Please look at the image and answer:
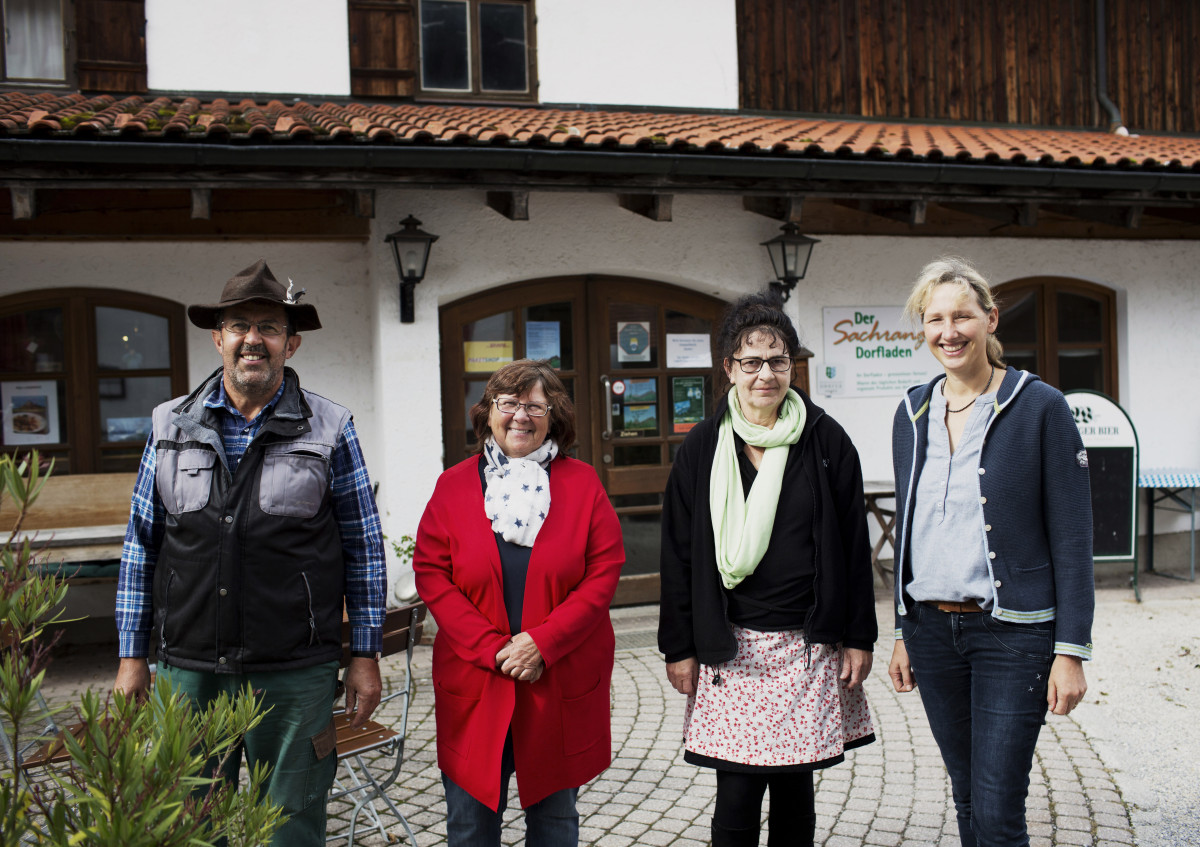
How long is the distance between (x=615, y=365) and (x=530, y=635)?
15.1 ft

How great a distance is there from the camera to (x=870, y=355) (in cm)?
736

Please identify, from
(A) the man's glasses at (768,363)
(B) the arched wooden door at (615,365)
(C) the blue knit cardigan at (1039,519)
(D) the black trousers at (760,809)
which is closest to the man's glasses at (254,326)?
(A) the man's glasses at (768,363)

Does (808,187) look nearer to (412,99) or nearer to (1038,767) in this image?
(412,99)

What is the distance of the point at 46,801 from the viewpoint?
1372 millimetres

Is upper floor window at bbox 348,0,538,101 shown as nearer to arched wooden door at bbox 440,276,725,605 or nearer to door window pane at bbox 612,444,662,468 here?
arched wooden door at bbox 440,276,725,605

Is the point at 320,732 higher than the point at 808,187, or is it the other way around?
the point at 808,187

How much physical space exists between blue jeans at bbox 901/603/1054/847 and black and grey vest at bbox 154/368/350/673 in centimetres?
167

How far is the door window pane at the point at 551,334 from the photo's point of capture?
6809 millimetres

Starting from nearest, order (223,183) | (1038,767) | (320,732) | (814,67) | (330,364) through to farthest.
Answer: (320,732), (1038,767), (223,183), (330,364), (814,67)

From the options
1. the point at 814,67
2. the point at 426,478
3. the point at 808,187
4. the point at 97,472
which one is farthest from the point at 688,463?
the point at 814,67

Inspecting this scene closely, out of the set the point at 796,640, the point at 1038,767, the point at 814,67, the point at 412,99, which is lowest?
the point at 1038,767

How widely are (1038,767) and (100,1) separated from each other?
25.0 ft

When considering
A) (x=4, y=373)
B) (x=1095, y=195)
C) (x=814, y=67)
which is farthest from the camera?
(x=814, y=67)

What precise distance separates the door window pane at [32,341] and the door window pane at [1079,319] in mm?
7904
